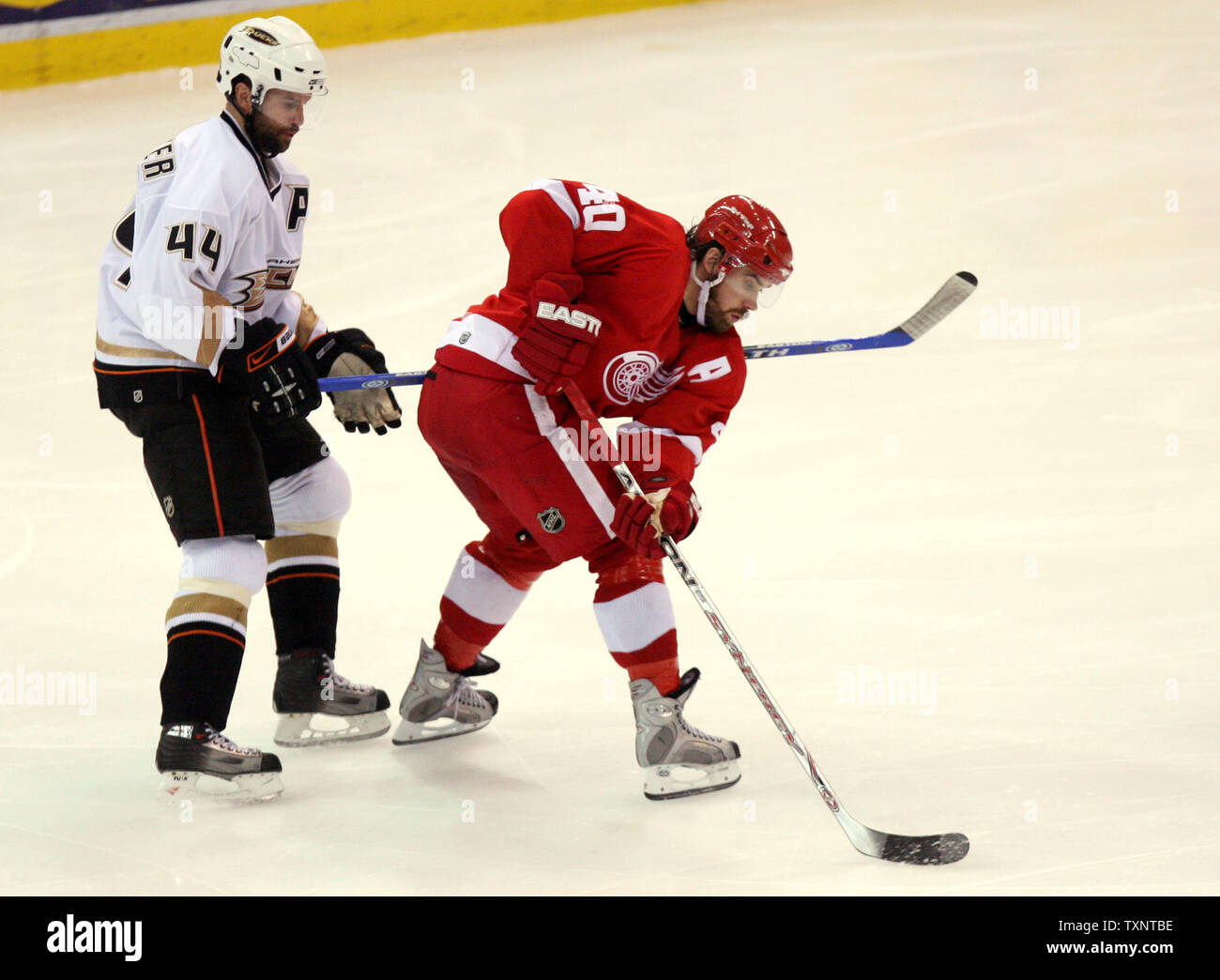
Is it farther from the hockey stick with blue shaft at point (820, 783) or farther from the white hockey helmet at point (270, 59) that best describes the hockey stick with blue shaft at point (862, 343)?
the white hockey helmet at point (270, 59)

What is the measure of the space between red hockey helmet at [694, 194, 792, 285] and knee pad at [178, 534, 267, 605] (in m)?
0.98

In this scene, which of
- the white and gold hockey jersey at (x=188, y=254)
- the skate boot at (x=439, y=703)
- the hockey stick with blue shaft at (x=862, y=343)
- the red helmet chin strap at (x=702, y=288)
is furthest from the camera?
the skate boot at (x=439, y=703)

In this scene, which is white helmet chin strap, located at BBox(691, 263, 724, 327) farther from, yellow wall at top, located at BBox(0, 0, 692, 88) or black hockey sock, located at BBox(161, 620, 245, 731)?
yellow wall at top, located at BBox(0, 0, 692, 88)

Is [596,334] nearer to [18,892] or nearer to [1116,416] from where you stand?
[18,892]

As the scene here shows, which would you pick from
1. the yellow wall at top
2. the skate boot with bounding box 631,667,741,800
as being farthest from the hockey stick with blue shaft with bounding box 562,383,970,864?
the yellow wall at top

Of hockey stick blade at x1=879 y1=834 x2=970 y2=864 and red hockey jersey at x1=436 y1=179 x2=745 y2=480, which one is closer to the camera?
hockey stick blade at x1=879 y1=834 x2=970 y2=864

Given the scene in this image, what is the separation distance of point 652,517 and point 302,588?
0.81 metres

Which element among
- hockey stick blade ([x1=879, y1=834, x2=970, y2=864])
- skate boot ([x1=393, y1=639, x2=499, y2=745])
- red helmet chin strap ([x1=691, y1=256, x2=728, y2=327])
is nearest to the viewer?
hockey stick blade ([x1=879, y1=834, x2=970, y2=864])

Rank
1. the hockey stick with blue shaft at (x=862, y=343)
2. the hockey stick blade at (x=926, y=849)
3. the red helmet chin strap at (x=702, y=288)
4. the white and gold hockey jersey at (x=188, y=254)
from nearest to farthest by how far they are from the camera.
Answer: the hockey stick blade at (x=926, y=849) → the white and gold hockey jersey at (x=188, y=254) → the red helmet chin strap at (x=702, y=288) → the hockey stick with blue shaft at (x=862, y=343)

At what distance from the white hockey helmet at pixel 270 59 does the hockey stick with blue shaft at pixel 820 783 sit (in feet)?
2.32

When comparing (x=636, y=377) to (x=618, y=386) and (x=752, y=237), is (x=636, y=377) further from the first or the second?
(x=752, y=237)

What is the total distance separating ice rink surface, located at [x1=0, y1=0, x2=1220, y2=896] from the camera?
2.73 m

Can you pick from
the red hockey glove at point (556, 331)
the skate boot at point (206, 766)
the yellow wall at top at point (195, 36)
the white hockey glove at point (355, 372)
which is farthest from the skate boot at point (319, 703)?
the yellow wall at top at point (195, 36)

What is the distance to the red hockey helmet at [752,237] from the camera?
2.85 meters
